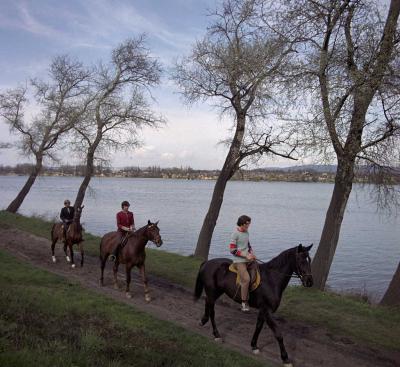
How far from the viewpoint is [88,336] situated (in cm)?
766

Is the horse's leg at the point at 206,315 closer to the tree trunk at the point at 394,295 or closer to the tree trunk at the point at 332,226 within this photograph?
the tree trunk at the point at 332,226

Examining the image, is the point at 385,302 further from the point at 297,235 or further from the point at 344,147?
the point at 297,235

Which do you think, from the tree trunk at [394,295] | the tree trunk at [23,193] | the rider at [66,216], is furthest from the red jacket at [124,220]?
the tree trunk at [23,193]

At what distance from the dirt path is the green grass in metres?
0.83

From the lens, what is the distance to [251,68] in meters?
17.8

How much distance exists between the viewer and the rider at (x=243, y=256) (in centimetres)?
985

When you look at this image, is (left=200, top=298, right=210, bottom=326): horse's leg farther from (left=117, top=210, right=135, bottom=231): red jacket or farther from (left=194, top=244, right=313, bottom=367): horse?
(left=117, top=210, right=135, bottom=231): red jacket

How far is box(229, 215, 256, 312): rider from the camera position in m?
9.85

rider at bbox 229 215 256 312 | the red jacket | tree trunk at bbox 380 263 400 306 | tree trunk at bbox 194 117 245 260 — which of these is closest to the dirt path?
rider at bbox 229 215 256 312

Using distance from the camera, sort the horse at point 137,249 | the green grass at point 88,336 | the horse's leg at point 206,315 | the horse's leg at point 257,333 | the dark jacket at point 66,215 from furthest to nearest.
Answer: the dark jacket at point 66,215
the horse at point 137,249
the horse's leg at point 206,315
the horse's leg at point 257,333
the green grass at point 88,336

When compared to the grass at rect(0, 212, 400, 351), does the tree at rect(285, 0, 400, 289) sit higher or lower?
higher

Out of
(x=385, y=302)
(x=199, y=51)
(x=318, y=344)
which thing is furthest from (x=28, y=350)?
(x=199, y=51)

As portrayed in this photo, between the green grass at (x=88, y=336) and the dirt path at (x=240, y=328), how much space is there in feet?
2.72

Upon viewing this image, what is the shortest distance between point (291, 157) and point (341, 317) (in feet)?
28.2
